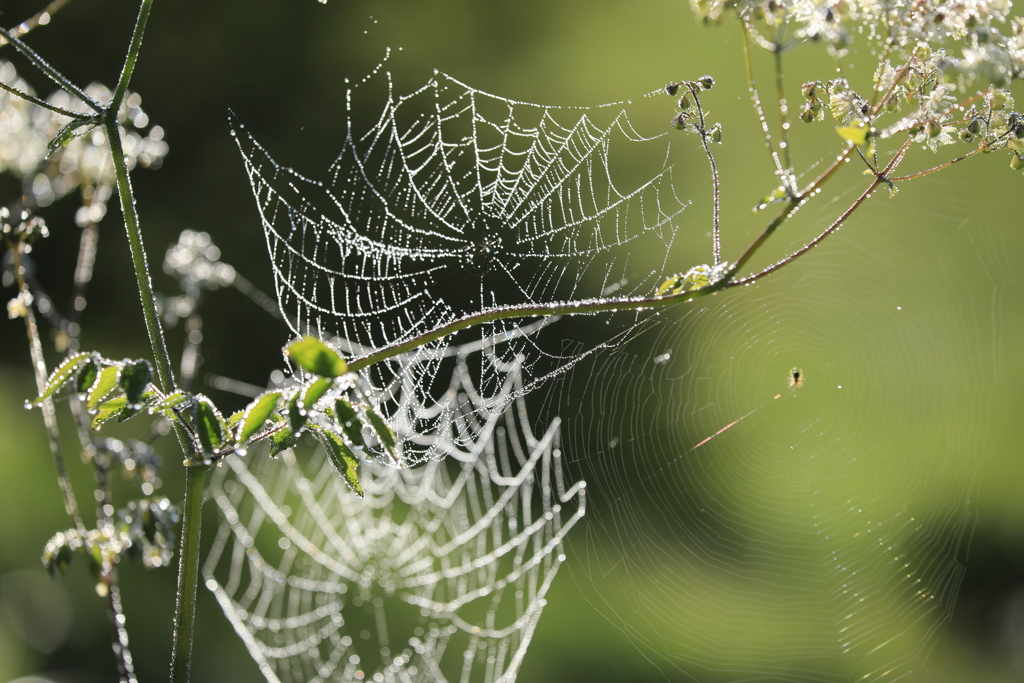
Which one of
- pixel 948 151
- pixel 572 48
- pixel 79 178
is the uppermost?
pixel 572 48

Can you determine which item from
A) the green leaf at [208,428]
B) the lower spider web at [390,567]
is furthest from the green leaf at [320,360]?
the lower spider web at [390,567]

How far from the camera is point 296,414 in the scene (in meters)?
0.54

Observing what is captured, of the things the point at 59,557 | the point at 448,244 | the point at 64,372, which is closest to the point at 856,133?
the point at 64,372

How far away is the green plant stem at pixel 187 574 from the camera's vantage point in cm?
63

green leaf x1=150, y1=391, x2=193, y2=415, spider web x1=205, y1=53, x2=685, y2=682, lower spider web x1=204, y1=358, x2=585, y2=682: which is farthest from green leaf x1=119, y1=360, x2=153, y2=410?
lower spider web x1=204, y1=358, x2=585, y2=682

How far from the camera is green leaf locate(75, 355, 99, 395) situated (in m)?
0.58

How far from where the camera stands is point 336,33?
4539 mm

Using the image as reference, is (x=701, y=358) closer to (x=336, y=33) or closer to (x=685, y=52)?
(x=685, y=52)

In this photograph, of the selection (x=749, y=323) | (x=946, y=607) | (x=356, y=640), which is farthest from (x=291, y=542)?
(x=946, y=607)

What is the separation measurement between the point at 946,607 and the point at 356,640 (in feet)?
7.24

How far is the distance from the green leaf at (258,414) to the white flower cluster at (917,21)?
0.43 meters

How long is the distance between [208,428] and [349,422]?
11 centimetres

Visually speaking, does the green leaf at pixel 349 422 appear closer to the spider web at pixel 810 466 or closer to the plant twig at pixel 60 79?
the plant twig at pixel 60 79

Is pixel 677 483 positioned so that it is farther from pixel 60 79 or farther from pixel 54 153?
pixel 60 79
